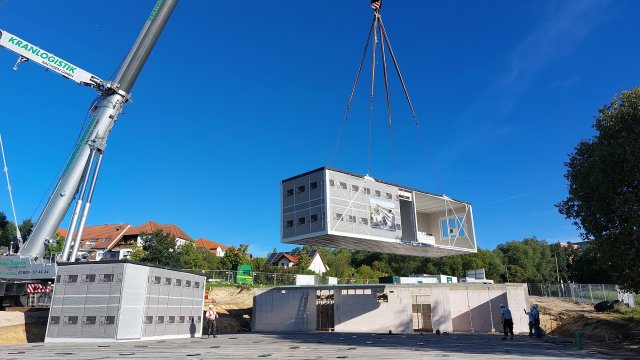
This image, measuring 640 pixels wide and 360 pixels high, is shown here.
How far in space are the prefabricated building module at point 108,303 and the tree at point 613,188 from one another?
24482 mm

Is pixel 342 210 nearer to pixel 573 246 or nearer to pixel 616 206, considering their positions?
pixel 616 206

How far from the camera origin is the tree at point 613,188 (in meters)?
22.0

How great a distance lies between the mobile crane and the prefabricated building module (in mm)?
2932

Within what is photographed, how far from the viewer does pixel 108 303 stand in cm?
2145

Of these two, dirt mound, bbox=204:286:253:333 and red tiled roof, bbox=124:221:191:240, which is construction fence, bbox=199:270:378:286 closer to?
dirt mound, bbox=204:286:253:333

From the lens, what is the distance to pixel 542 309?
4347cm

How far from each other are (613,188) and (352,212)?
13978mm

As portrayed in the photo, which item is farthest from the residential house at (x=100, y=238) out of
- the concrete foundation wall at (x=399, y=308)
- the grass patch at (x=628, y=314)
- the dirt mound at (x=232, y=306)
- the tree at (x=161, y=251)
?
the grass patch at (x=628, y=314)

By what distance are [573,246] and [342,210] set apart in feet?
338

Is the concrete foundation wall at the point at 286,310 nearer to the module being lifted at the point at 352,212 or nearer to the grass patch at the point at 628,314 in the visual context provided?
the module being lifted at the point at 352,212

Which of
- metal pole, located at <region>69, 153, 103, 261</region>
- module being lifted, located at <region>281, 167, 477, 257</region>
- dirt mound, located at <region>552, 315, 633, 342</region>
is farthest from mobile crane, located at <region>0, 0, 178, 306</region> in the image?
dirt mound, located at <region>552, 315, 633, 342</region>

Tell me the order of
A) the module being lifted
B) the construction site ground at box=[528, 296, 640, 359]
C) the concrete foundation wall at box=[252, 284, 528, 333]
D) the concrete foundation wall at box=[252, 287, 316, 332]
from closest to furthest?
the construction site ground at box=[528, 296, 640, 359] → the module being lifted → the concrete foundation wall at box=[252, 284, 528, 333] → the concrete foundation wall at box=[252, 287, 316, 332]

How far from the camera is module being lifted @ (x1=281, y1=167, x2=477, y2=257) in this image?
24.6 m

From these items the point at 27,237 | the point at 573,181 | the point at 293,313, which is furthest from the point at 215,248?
the point at 573,181
